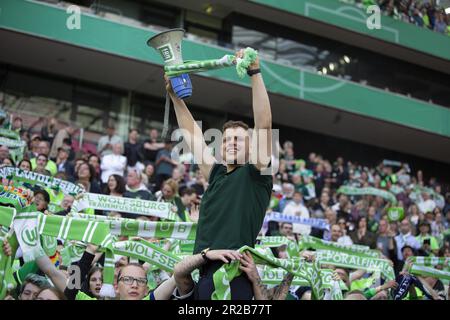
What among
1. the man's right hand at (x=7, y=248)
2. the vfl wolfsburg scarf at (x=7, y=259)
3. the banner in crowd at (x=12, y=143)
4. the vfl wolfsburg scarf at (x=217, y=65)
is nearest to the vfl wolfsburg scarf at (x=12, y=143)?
the banner in crowd at (x=12, y=143)

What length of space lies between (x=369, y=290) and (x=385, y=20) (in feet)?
50.5

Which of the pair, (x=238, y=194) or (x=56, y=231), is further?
(x=56, y=231)

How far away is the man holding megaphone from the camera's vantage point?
3369 millimetres

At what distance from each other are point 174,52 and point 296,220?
6410 mm

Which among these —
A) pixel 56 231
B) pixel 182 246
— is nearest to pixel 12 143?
pixel 182 246

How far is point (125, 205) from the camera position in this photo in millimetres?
7719

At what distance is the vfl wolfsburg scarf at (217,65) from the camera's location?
140 inches

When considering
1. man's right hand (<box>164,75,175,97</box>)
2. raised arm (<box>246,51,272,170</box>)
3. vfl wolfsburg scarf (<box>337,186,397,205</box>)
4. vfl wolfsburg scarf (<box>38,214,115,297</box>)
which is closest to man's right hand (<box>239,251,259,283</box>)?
raised arm (<box>246,51,272,170</box>)

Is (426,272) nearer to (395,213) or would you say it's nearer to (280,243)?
(280,243)

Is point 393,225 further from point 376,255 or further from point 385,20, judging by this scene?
point 385,20

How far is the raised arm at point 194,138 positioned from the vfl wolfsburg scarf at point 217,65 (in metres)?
0.11

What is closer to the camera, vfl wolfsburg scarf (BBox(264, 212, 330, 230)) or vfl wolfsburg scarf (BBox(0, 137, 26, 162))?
vfl wolfsburg scarf (BBox(264, 212, 330, 230))

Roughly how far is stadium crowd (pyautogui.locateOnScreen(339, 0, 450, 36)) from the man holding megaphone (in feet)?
58.0

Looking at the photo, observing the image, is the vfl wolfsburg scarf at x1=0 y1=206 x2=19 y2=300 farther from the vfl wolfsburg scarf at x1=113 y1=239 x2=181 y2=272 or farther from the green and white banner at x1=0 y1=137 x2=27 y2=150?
the green and white banner at x1=0 y1=137 x2=27 y2=150
